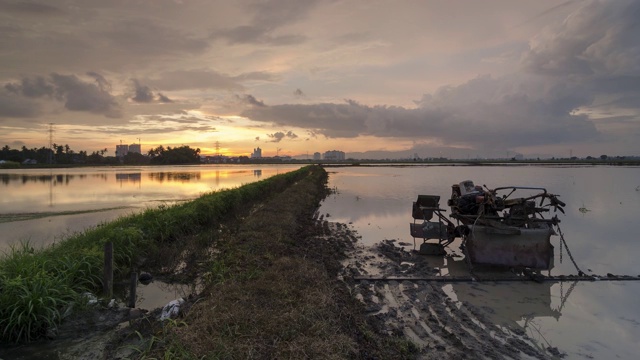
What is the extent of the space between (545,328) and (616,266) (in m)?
5.23

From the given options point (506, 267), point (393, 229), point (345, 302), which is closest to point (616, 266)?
point (506, 267)

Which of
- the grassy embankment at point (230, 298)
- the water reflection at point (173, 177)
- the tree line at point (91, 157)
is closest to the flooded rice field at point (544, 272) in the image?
the grassy embankment at point (230, 298)

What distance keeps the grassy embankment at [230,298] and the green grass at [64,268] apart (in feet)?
0.06

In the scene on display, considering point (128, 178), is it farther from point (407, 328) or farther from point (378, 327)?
point (407, 328)

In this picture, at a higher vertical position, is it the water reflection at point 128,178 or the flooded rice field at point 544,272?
the water reflection at point 128,178

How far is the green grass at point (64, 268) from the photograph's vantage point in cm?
519

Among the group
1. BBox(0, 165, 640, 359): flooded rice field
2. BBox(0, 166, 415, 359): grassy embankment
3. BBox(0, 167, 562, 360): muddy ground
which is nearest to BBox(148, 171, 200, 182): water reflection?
BBox(0, 165, 640, 359): flooded rice field

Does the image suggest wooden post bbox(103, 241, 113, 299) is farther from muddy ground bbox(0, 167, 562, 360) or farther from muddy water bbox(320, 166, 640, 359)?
muddy water bbox(320, 166, 640, 359)

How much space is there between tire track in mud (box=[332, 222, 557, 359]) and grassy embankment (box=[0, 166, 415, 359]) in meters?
0.42

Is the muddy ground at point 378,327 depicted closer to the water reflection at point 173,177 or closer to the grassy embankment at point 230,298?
the grassy embankment at point 230,298

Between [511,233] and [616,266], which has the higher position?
[511,233]

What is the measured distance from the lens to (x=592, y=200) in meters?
22.6

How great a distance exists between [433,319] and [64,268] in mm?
6596

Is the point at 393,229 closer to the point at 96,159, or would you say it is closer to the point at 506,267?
the point at 506,267
